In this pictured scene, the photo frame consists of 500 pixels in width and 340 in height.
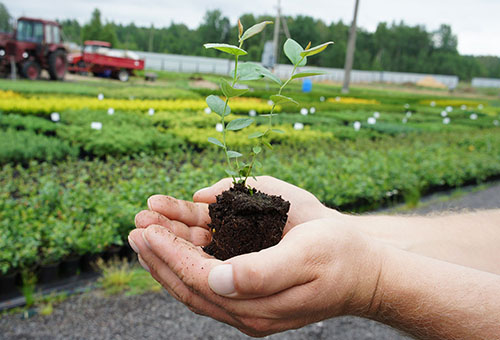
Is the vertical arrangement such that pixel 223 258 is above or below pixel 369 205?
above

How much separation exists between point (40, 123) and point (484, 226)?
628cm

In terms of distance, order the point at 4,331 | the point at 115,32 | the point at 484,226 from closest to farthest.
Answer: the point at 484,226
the point at 4,331
the point at 115,32

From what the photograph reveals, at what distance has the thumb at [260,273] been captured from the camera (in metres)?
0.82

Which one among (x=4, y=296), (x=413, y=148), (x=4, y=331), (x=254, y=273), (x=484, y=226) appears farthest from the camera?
(x=413, y=148)

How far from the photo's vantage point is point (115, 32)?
2978cm

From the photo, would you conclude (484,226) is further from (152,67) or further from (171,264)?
(152,67)

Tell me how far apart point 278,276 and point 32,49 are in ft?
50.7

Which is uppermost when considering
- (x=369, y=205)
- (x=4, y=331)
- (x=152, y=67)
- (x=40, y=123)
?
(x=152, y=67)

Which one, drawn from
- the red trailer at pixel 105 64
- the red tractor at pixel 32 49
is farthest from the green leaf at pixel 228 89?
the red trailer at pixel 105 64

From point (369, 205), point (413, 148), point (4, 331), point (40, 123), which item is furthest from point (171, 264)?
point (413, 148)

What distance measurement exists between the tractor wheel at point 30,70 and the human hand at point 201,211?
1427cm

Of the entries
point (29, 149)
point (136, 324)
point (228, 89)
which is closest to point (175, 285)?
point (228, 89)

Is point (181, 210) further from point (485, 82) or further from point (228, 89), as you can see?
point (485, 82)

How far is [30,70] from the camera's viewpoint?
13359 mm
